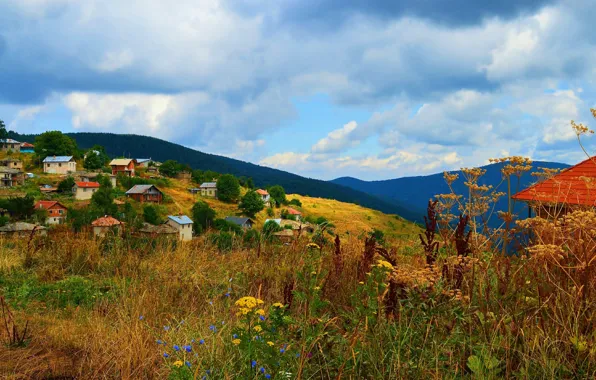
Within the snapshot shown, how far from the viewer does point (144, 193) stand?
9175 centimetres

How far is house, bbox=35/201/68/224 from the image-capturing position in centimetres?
6631

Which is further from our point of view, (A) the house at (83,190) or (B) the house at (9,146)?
(B) the house at (9,146)

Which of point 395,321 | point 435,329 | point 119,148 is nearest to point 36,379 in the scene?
point 395,321

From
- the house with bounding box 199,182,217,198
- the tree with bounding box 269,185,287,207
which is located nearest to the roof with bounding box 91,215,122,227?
the house with bounding box 199,182,217,198

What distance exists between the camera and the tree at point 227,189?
10306 cm

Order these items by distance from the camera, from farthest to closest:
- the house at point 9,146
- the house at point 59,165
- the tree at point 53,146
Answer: the house at point 9,146 → the tree at point 53,146 → the house at point 59,165

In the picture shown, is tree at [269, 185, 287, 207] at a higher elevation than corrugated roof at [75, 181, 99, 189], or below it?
below

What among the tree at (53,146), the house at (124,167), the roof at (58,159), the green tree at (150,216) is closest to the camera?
the green tree at (150,216)

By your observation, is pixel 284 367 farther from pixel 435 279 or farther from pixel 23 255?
pixel 23 255

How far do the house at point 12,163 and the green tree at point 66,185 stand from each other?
68.1ft

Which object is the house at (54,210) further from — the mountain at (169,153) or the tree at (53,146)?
the mountain at (169,153)

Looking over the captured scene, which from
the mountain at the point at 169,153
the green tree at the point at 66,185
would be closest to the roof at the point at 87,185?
the green tree at the point at 66,185

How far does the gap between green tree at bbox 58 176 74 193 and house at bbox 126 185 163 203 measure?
10462mm

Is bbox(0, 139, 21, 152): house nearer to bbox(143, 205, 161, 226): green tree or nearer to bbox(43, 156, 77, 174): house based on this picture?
bbox(43, 156, 77, 174): house
